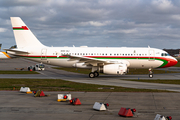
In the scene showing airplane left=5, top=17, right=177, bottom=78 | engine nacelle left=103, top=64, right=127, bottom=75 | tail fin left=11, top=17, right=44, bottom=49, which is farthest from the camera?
tail fin left=11, top=17, right=44, bottom=49

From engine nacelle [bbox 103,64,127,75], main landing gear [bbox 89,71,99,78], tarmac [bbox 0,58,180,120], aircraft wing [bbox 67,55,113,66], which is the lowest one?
tarmac [bbox 0,58,180,120]

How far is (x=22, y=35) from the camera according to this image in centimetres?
3584

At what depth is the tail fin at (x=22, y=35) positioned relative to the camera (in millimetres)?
35656

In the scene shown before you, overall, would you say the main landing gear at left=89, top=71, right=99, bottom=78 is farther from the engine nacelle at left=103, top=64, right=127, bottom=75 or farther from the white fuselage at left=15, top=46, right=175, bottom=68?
the engine nacelle at left=103, top=64, right=127, bottom=75

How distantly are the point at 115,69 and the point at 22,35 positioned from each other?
50.9ft

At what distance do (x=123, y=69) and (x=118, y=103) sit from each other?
16.5 meters

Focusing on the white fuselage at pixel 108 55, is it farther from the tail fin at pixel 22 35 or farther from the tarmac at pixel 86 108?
A: the tarmac at pixel 86 108

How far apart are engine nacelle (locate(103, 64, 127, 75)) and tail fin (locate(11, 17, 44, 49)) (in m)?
11.9

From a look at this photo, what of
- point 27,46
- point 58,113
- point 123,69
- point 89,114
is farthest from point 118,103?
point 27,46

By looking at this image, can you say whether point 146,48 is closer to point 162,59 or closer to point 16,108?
point 162,59

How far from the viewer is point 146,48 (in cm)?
3581

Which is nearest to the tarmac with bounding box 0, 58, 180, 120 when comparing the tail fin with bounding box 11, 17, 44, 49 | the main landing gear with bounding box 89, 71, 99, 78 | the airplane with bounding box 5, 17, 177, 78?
the main landing gear with bounding box 89, 71, 99, 78

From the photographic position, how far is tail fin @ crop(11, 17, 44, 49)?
35656 mm

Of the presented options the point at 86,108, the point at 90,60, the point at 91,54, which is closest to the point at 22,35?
the point at 91,54
